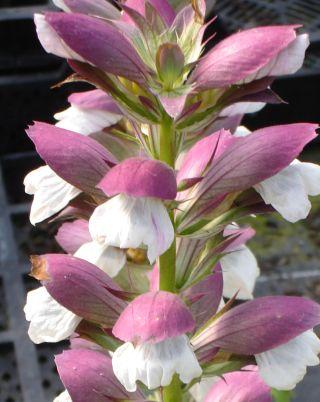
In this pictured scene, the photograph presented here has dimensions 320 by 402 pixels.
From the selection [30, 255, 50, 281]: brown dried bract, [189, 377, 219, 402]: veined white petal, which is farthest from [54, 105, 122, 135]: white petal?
[189, 377, 219, 402]: veined white petal

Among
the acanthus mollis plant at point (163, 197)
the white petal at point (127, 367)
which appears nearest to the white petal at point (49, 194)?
the acanthus mollis plant at point (163, 197)

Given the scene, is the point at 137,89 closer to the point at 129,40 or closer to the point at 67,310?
the point at 129,40

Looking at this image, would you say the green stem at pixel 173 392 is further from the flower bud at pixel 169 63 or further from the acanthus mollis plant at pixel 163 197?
the flower bud at pixel 169 63

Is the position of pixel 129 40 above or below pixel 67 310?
above

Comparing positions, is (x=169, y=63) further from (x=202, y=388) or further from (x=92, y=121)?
(x=202, y=388)

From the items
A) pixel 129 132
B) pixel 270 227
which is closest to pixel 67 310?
pixel 129 132
